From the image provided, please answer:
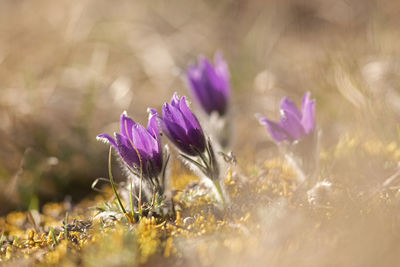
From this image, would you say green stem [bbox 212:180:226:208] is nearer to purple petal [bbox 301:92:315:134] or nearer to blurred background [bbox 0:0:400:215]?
purple petal [bbox 301:92:315:134]

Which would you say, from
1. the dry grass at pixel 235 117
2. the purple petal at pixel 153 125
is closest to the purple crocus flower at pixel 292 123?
the dry grass at pixel 235 117

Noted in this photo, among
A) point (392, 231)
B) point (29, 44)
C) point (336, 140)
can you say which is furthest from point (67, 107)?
point (392, 231)

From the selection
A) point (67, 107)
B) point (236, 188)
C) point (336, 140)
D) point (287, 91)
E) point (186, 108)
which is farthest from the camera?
point (287, 91)

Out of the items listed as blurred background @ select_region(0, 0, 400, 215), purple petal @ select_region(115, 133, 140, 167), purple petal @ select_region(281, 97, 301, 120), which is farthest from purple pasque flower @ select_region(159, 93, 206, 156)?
blurred background @ select_region(0, 0, 400, 215)

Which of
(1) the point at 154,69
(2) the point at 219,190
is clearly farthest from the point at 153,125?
(1) the point at 154,69

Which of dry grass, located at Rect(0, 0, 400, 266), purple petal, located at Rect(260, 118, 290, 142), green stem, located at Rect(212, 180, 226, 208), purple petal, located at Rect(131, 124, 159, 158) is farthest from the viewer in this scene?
purple petal, located at Rect(260, 118, 290, 142)

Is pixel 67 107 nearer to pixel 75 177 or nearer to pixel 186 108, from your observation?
pixel 75 177
